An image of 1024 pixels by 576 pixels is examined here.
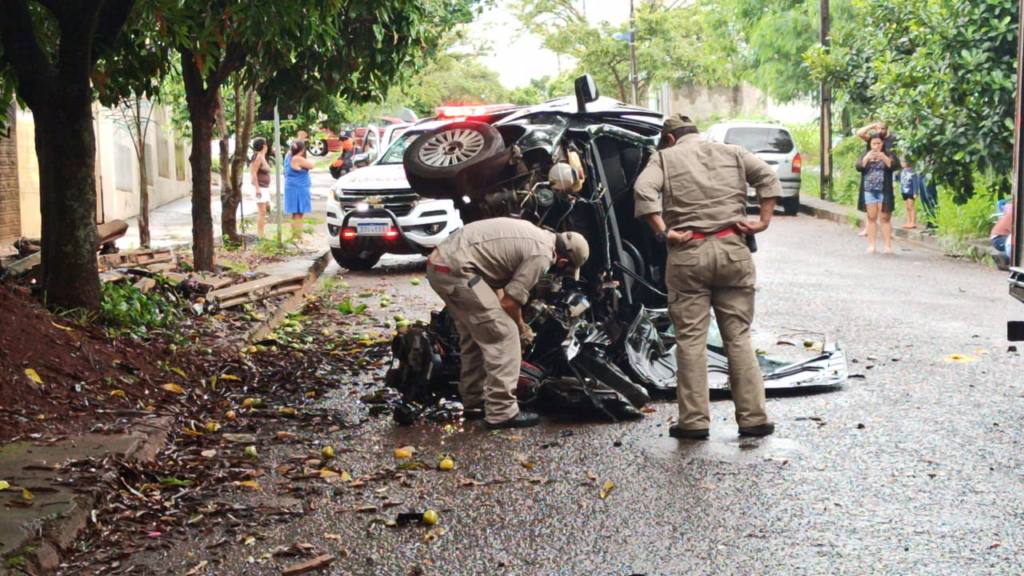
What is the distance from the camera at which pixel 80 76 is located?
9.94m

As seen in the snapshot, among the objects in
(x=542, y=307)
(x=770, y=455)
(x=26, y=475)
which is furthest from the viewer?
(x=542, y=307)

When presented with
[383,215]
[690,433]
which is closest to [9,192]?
[383,215]

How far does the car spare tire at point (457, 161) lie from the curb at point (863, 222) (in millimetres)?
11694

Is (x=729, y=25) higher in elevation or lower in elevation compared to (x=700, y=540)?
higher

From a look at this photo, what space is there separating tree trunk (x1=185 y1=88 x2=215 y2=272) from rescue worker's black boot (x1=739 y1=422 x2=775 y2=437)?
8.94 meters

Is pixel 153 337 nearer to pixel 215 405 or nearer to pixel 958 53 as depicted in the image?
pixel 215 405

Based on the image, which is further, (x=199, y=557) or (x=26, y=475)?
(x=26, y=475)

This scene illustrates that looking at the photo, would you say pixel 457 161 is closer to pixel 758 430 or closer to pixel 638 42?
pixel 758 430

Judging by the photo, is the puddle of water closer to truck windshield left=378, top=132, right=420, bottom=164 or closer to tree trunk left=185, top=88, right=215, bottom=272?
tree trunk left=185, top=88, right=215, bottom=272

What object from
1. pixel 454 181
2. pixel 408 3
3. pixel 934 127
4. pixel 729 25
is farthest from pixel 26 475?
pixel 729 25

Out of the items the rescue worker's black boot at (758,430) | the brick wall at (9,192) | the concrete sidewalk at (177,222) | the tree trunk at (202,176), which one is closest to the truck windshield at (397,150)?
the concrete sidewalk at (177,222)

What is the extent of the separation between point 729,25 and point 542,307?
120 ft

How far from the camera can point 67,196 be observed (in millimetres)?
9867

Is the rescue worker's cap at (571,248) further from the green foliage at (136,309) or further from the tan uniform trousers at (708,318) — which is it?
the green foliage at (136,309)
